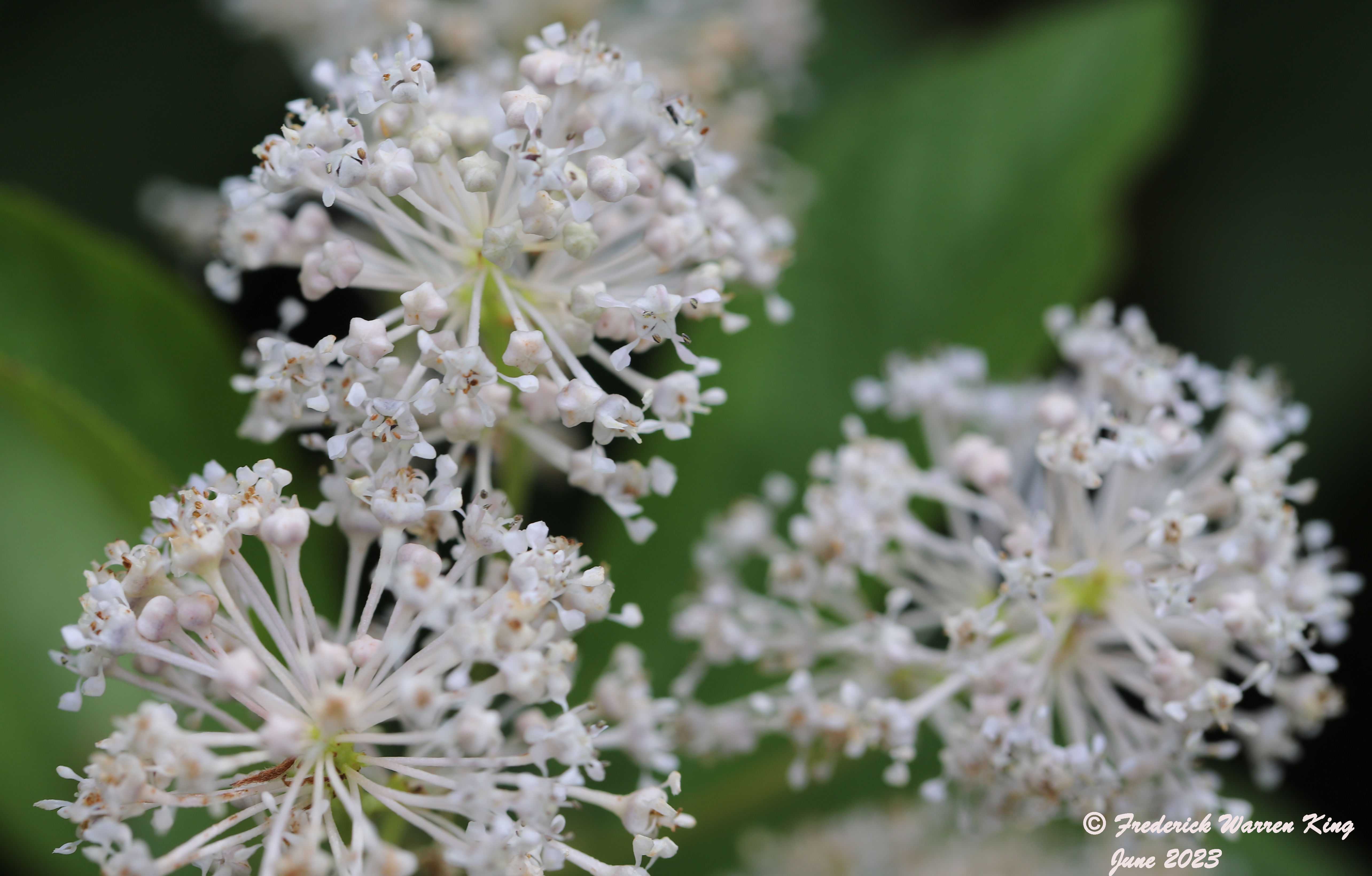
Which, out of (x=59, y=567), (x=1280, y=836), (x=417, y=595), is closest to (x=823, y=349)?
(x=417, y=595)

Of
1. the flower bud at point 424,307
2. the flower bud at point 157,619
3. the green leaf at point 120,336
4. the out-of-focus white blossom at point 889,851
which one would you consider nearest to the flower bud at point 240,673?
the flower bud at point 157,619

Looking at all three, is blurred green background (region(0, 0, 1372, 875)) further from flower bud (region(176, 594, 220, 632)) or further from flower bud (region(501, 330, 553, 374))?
flower bud (region(501, 330, 553, 374))

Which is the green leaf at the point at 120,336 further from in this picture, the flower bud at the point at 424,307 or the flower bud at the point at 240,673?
the flower bud at the point at 240,673

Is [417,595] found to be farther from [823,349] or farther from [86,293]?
[823,349]

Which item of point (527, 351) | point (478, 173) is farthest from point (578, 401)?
point (478, 173)

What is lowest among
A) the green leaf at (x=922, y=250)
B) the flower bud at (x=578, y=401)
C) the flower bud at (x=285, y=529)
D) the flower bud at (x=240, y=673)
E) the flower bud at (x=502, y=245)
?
the flower bud at (x=240, y=673)

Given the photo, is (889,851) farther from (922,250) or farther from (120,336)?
(120,336)
